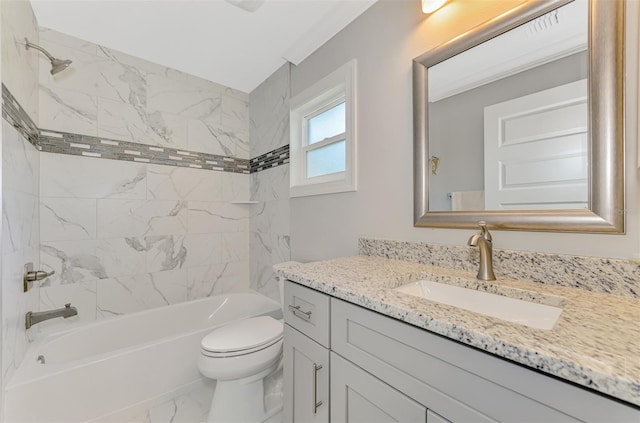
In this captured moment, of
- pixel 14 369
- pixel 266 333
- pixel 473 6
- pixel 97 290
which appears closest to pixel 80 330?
pixel 97 290

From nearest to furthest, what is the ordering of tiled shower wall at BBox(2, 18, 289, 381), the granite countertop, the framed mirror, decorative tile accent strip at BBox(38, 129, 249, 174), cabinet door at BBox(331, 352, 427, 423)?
the granite countertop, cabinet door at BBox(331, 352, 427, 423), the framed mirror, tiled shower wall at BBox(2, 18, 289, 381), decorative tile accent strip at BBox(38, 129, 249, 174)

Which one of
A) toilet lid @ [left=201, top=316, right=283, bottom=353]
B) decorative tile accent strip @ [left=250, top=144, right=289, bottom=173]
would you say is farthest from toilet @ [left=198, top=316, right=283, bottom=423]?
decorative tile accent strip @ [left=250, top=144, right=289, bottom=173]

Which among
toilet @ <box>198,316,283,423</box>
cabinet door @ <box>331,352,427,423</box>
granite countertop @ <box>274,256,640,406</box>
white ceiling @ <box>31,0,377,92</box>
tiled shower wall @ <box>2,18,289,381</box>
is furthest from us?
white ceiling @ <box>31,0,377,92</box>

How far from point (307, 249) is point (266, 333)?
658 mm

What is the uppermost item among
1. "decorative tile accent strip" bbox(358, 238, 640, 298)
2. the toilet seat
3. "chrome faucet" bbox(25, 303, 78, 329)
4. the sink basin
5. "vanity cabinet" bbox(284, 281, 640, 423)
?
"decorative tile accent strip" bbox(358, 238, 640, 298)

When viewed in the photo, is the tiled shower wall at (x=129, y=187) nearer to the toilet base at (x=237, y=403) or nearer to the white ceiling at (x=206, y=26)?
the white ceiling at (x=206, y=26)

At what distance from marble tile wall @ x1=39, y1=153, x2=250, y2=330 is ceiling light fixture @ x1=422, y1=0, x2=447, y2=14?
2097 mm

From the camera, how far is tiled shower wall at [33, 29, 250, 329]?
181 centimetres

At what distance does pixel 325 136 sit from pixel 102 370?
198cm

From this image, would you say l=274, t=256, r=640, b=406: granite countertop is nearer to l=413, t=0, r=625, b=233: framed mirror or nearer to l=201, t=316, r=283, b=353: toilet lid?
l=413, t=0, r=625, b=233: framed mirror

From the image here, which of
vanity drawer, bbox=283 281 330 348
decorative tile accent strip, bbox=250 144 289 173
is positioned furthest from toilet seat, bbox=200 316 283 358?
decorative tile accent strip, bbox=250 144 289 173

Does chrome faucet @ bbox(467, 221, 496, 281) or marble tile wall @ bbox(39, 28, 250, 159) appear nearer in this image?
chrome faucet @ bbox(467, 221, 496, 281)

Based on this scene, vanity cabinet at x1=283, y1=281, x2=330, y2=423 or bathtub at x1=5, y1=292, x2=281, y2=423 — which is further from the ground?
vanity cabinet at x1=283, y1=281, x2=330, y2=423

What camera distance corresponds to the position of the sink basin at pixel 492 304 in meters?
0.75
